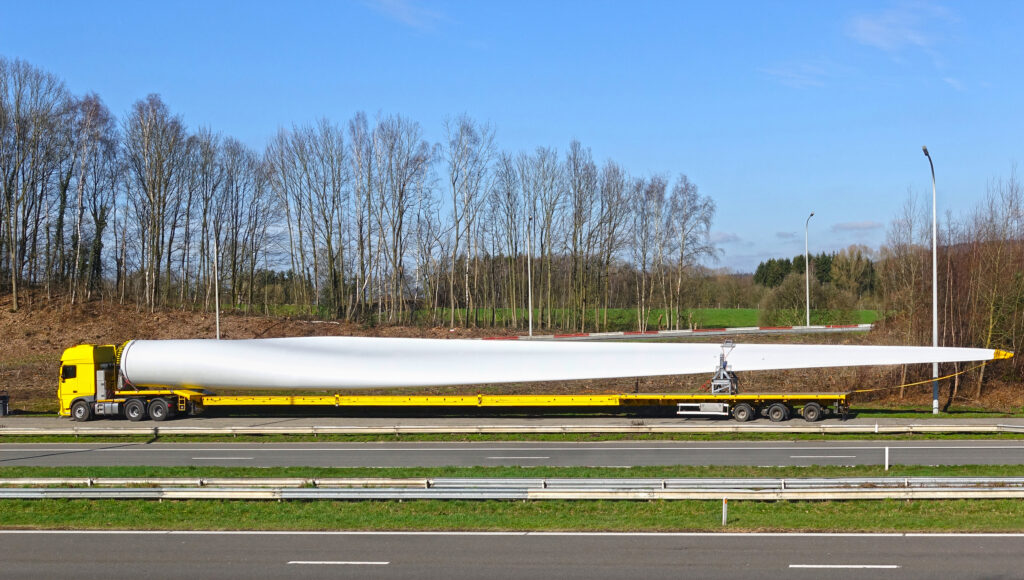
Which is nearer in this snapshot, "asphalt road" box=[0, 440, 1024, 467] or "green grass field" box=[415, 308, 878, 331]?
"asphalt road" box=[0, 440, 1024, 467]

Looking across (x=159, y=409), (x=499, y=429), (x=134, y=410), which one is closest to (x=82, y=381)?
(x=134, y=410)

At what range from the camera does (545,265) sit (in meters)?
63.2

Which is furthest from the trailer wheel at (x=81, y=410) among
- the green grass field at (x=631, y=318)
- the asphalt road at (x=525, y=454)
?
the green grass field at (x=631, y=318)

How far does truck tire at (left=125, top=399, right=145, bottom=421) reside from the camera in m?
29.1

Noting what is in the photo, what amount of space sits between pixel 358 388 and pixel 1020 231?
26.6 metres

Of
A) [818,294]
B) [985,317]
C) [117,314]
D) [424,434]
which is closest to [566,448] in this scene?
[424,434]

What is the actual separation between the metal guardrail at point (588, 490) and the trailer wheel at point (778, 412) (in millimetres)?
10745

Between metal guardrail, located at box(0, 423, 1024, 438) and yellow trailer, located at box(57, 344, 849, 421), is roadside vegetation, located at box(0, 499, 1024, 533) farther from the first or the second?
yellow trailer, located at box(57, 344, 849, 421)

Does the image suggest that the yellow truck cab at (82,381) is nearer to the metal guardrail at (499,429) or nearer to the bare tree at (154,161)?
the metal guardrail at (499,429)

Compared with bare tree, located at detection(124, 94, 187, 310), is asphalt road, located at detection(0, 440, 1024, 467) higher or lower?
lower

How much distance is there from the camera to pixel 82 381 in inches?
1151

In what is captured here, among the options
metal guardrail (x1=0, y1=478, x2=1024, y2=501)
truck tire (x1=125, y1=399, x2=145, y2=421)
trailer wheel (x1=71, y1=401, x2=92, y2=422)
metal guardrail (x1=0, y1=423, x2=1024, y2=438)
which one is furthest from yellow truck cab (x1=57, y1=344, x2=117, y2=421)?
metal guardrail (x1=0, y1=478, x2=1024, y2=501)

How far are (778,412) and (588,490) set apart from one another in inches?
538

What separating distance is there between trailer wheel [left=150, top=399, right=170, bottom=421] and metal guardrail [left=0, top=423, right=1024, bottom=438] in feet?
7.29
